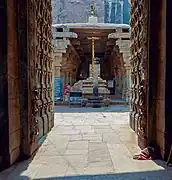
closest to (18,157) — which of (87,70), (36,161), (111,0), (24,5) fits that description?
(36,161)

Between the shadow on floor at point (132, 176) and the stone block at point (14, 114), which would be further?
the stone block at point (14, 114)

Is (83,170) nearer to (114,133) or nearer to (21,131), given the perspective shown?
(21,131)

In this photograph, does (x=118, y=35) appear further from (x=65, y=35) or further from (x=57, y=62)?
(x=57, y=62)

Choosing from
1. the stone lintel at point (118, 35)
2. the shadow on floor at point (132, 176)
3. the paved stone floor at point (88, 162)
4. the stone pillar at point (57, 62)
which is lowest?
the paved stone floor at point (88, 162)

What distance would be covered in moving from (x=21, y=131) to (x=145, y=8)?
2605 mm

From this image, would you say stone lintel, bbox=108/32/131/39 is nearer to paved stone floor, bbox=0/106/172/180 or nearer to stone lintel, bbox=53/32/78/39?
stone lintel, bbox=53/32/78/39

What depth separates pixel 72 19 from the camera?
1233 inches
